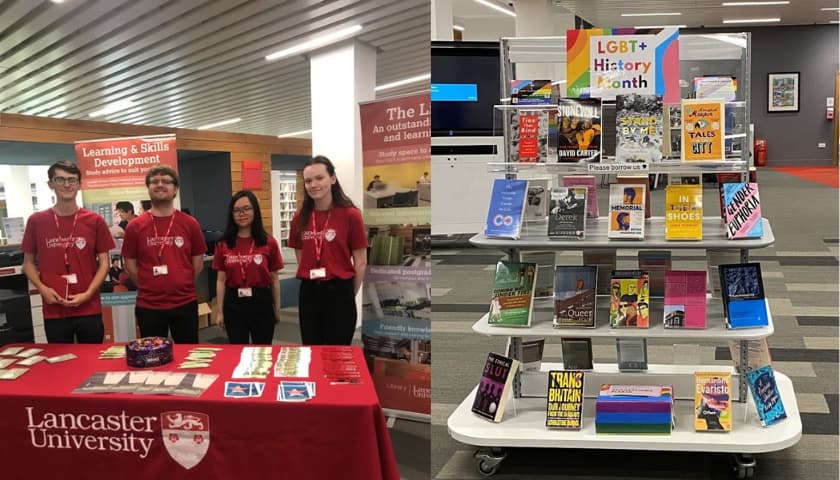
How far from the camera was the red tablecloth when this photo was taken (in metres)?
2.11

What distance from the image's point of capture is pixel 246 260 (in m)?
2.29

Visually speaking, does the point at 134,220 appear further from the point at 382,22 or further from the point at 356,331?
the point at 382,22

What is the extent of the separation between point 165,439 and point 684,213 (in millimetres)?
2103

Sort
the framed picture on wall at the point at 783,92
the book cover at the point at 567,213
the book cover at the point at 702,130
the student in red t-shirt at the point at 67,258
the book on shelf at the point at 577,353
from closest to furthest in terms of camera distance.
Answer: the student in red t-shirt at the point at 67,258, the book cover at the point at 702,130, the book cover at the point at 567,213, the book on shelf at the point at 577,353, the framed picture on wall at the point at 783,92

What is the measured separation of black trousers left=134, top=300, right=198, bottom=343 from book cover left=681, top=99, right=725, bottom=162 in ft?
6.41

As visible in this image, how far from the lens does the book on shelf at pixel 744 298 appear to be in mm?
2959

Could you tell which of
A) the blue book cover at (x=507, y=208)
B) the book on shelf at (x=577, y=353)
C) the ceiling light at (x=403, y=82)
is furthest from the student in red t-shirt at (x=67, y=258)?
the book on shelf at (x=577, y=353)

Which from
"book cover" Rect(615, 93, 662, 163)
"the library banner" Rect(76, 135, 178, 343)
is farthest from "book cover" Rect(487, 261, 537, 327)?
"the library banner" Rect(76, 135, 178, 343)

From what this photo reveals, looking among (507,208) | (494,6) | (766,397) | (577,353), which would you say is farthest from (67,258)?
(494,6)

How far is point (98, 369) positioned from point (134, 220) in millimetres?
463

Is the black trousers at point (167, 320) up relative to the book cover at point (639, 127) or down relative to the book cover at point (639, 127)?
down

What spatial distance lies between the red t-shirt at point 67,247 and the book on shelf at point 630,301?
1956 millimetres

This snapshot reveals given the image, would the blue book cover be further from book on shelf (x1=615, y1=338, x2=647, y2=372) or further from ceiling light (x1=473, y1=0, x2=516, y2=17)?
ceiling light (x1=473, y1=0, x2=516, y2=17)

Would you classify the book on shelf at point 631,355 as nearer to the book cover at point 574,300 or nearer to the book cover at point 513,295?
the book cover at point 574,300
